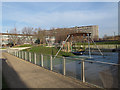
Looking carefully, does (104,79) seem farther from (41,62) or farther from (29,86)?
(41,62)

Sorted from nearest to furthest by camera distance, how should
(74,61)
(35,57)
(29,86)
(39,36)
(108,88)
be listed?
(108,88), (29,86), (74,61), (35,57), (39,36)

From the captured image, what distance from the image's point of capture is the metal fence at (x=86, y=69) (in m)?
4.59

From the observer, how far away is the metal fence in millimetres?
4595

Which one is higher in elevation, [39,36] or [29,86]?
[39,36]

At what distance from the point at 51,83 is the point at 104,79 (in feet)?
7.47

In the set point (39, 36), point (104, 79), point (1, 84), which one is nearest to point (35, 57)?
point (1, 84)

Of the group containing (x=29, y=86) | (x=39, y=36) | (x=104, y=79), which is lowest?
(x=29, y=86)

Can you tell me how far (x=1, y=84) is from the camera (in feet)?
18.2

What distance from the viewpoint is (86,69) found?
5.85 meters

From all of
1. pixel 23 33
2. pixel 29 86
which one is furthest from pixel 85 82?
pixel 23 33

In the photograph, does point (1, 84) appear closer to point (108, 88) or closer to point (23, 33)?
point (108, 88)

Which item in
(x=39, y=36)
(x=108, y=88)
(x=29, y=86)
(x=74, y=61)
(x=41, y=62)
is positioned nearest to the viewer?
(x=108, y=88)

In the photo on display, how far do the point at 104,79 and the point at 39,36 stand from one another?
1735 inches

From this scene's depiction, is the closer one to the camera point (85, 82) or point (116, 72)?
point (116, 72)
